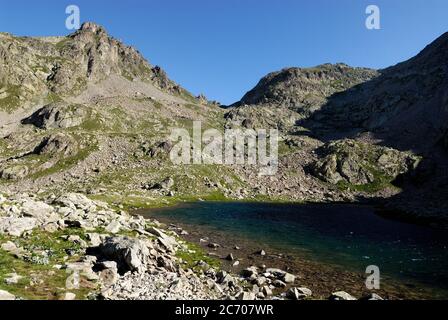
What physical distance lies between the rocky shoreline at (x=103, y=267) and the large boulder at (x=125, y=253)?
0.21 feet

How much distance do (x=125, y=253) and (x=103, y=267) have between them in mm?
1896

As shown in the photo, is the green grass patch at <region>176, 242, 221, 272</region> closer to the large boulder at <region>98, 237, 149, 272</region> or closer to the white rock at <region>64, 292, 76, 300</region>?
the large boulder at <region>98, 237, 149, 272</region>

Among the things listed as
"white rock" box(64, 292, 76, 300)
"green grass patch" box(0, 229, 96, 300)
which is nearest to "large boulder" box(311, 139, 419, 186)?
"green grass patch" box(0, 229, 96, 300)

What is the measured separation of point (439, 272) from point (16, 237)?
129 feet

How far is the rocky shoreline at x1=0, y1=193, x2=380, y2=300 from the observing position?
19.9m

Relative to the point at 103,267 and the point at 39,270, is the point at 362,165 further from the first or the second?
the point at 39,270

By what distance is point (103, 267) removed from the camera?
2298cm

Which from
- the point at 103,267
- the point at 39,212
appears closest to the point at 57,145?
the point at 39,212

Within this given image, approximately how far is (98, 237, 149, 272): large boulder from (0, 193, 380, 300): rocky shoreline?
65 mm

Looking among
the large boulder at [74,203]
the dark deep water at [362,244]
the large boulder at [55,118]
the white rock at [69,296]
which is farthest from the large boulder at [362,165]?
the white rock at [69,296]

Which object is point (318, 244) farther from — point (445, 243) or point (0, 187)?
point (0, 187)

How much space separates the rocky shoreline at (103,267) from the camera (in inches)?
784

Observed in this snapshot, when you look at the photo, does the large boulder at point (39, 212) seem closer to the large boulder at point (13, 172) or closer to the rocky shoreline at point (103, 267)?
the rocky shoreline at point (103, 267)

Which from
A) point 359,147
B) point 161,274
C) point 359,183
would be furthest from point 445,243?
point 359,147
